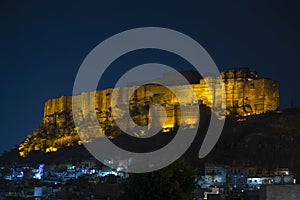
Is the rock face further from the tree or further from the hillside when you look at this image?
the tree

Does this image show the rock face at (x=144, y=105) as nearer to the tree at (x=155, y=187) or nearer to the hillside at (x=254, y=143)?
the hillside at (x=254, y=143)

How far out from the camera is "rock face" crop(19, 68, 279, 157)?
262ft

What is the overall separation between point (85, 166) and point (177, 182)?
52954mm

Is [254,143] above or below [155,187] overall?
above

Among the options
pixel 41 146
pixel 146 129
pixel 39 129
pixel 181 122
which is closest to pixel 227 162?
pixel 181 122

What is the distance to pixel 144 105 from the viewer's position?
90.2 meters

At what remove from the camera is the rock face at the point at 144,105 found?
262 ft

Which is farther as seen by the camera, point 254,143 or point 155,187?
point 254,143

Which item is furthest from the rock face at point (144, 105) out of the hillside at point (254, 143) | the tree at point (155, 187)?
the tree at point (155, 187)

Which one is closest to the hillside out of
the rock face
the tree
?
the rock face

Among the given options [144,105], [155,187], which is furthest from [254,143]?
[155,187]

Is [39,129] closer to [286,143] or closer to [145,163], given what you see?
[286,143]

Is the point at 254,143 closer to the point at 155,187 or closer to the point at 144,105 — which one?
the point at 144,105

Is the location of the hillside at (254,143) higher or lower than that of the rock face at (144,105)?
lower
